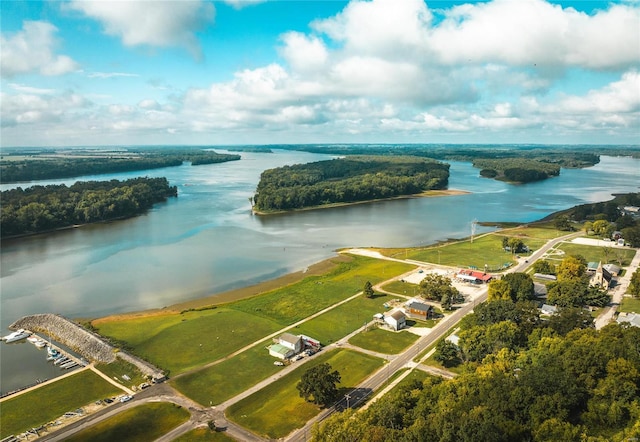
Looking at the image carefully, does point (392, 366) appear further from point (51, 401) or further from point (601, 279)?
point (601, 279)

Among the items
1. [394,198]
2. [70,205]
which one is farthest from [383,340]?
[394,198]

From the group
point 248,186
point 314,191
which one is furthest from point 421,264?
point 248,186

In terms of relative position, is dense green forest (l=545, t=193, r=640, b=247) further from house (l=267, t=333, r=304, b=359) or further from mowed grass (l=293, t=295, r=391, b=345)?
house (l=267, t=333, r=304, b=359)

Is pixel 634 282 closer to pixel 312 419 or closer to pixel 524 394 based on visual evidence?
pixel 524 394

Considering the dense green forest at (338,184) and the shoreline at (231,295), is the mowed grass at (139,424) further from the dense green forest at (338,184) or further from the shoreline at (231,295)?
the dense green forest at (338,184)

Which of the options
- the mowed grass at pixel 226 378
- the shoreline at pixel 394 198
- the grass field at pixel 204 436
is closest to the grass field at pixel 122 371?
the mowed grass at pixel 226 378
